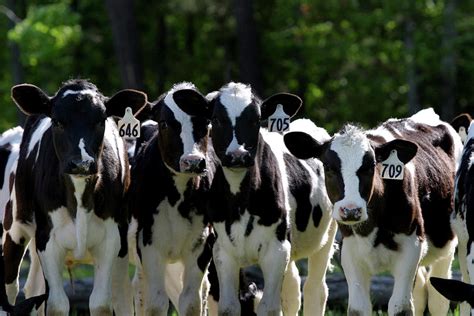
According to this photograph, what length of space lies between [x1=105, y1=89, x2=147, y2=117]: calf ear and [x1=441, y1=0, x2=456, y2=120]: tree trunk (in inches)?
776

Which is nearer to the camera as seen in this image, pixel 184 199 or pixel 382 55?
pixel 184 199

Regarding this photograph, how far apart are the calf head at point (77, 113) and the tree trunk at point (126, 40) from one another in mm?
19693

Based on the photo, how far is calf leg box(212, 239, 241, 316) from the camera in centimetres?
1299

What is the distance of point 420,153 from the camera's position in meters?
14.4

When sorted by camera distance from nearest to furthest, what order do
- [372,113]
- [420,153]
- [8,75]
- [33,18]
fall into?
1. [420,153]
2. [33,18]
3. [372,113]
4. [8,75]

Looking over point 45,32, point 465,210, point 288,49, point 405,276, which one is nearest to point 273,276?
point 405,276

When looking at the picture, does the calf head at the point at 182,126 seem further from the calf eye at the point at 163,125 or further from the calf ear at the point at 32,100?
the calf ear at the point at 32,100

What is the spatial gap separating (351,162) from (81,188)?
2.55 metres

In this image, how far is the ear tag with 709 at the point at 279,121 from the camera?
1354 centimetres

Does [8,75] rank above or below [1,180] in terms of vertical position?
above

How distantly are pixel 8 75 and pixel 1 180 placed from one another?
27685 millimetres

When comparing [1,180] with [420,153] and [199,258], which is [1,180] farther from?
[420,153]

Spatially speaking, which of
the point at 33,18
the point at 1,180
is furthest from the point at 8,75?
the point at 1,180

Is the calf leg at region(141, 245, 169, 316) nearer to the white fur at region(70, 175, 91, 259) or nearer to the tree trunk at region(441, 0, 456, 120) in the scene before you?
the white fur at region(70, 175, 91, 259)
